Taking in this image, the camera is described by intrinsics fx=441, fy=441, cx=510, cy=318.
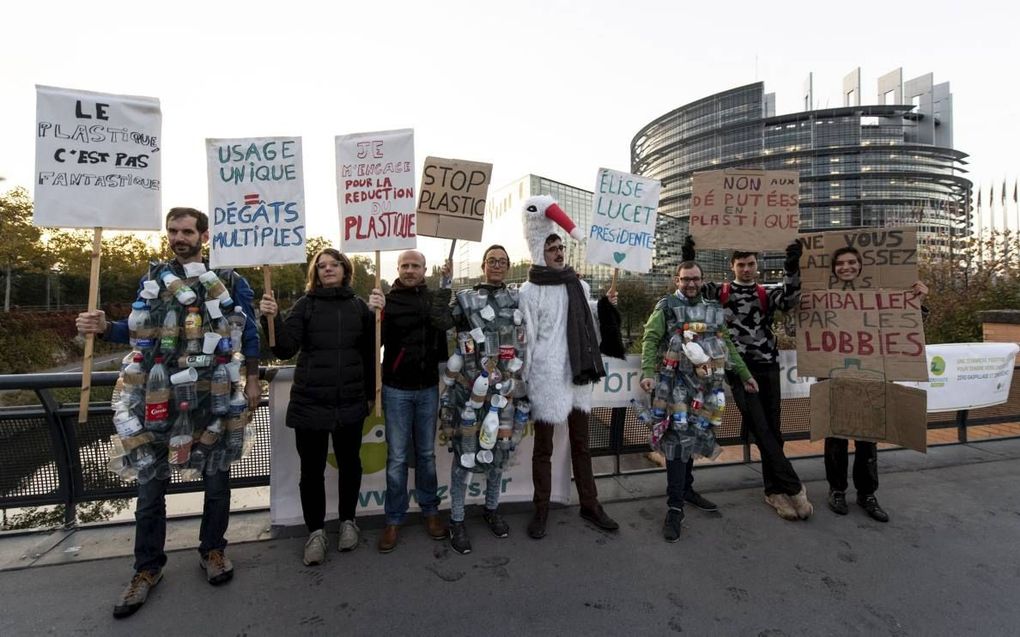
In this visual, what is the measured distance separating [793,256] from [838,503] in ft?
6.74

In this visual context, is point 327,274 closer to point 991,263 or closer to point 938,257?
point 991,263

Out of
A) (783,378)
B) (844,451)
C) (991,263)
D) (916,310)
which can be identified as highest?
(991,263)

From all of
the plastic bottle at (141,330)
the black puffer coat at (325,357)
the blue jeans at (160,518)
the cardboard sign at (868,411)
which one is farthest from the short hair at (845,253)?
the plastic bottle at (141,330)

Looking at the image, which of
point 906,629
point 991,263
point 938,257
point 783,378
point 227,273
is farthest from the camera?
point 938,257

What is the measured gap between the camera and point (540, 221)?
3.21m

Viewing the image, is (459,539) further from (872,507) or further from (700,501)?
(872,507)

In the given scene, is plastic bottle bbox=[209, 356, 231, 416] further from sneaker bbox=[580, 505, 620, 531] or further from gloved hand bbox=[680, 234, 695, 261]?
gloved hand bbox=[680, 234, 695, 261]

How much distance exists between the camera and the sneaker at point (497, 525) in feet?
10.5

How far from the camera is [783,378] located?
463cm

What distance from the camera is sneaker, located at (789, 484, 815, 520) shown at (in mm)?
3475

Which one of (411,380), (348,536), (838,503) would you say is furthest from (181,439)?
(838,503)

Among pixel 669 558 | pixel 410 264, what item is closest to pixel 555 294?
pixel 410 264

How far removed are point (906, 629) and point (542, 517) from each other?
2.10 meters

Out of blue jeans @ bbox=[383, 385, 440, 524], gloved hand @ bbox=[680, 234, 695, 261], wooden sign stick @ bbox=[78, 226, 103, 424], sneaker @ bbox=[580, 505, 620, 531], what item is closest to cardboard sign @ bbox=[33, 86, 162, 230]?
wooden sign stick @ bbox=[78, 226, 103, 424]
